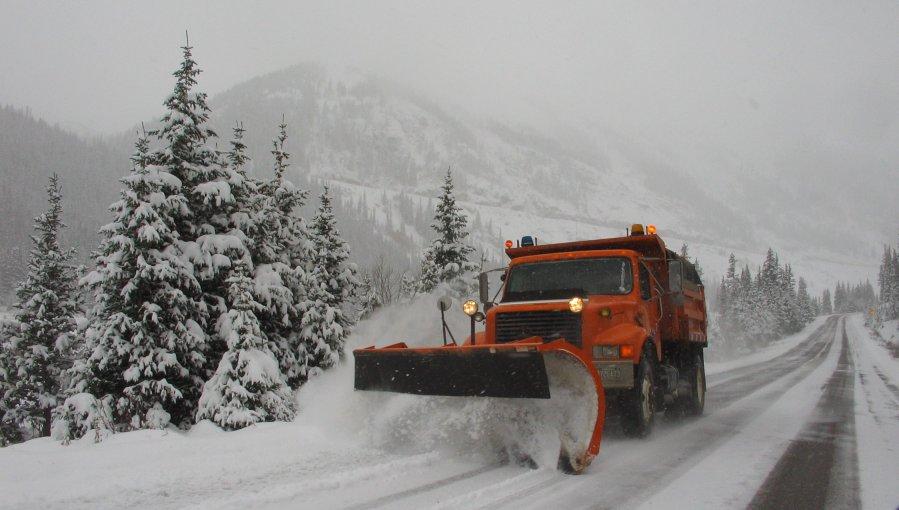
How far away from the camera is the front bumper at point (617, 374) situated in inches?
279

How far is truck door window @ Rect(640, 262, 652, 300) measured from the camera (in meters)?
8.53

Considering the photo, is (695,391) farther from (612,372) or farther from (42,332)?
(42,332)

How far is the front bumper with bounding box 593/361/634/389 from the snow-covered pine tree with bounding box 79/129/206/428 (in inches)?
387

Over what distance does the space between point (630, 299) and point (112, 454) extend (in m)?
6.24

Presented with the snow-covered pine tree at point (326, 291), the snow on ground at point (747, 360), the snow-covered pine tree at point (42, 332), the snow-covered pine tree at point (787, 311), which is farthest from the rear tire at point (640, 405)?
the snow-covered pine tree at point (787, 311)

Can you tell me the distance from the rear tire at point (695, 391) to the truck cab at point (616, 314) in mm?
21

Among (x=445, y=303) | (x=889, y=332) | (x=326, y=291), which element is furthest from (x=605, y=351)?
(x=889, y=332)

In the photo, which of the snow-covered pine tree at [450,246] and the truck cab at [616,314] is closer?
the truck cab at [616,314]

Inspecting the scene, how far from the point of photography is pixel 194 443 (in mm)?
6688

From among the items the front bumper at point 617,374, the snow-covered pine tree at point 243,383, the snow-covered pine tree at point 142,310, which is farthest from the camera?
the snow-covered pine tree at point 142,310

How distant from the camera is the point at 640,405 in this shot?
7.56 metres

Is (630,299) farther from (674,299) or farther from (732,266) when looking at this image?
(732,266)

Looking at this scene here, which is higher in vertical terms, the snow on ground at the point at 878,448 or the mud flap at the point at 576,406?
the mud flap at the point at 576,406

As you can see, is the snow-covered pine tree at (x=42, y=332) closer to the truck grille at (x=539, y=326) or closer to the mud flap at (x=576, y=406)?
the truck grille at (x=539, y=326)
